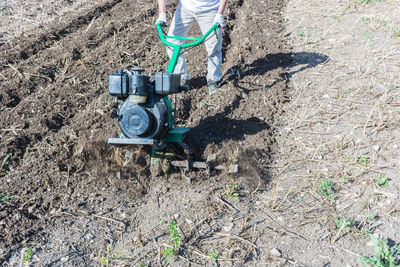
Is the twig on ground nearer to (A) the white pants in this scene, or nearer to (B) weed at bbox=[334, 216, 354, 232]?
(B) weed at bbox=[334, 216, 354, 232]

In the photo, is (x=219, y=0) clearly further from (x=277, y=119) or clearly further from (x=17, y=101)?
(x=17, y=101)

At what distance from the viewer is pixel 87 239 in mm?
3049

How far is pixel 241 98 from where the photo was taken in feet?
15.9

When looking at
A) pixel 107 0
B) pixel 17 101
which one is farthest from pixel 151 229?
pixel 107 0

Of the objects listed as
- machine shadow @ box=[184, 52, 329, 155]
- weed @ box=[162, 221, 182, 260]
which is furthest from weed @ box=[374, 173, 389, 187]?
weed @ box=[162, 221, 182, 260]

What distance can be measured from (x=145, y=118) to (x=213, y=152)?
997 mm

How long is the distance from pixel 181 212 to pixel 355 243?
4.75 ft

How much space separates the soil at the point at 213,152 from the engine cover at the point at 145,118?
18.7 inches

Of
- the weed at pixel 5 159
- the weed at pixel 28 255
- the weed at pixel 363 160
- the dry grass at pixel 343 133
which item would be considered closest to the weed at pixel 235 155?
the dry grass at pixel 343 133

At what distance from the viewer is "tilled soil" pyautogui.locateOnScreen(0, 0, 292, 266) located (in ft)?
10.9

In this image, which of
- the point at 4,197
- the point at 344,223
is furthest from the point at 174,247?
the point at 4,197

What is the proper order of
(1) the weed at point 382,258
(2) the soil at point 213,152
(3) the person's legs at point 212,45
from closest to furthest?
(1) the weed at point 382,258, (2) the soil at point 213,152, (3) the person's legs at point 212,45

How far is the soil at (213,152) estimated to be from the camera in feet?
9.84

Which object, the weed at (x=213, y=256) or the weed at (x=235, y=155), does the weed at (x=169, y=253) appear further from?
the weed at (x=235, y=155)
